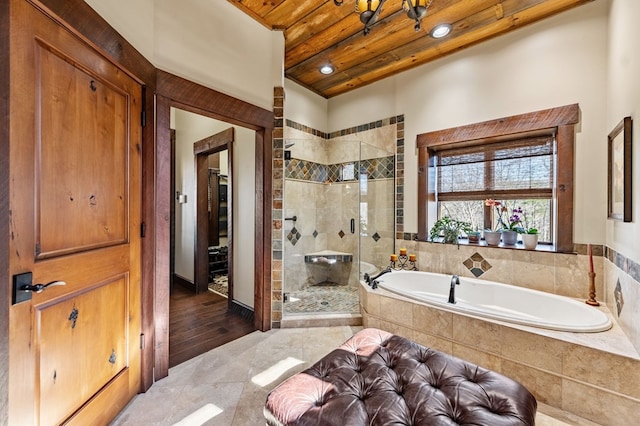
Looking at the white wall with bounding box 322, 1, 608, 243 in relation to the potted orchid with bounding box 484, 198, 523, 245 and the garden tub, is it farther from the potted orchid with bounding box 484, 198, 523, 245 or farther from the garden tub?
the garden tub

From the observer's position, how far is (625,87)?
1775 mm

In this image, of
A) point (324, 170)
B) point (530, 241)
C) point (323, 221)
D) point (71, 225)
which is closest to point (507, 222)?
point (530, 241)

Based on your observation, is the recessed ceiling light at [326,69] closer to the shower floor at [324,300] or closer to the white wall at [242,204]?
the white wall at [242,204]

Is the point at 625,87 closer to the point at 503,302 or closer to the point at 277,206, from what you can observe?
the point at 503,302

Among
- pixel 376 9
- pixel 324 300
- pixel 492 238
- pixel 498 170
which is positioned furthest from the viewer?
pixel 324 300

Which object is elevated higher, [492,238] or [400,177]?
[400,177]

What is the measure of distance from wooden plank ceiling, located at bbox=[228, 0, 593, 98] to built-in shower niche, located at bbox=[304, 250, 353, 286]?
7.93 ft

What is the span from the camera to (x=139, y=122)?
68.6 inches

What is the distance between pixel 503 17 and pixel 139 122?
3.17m

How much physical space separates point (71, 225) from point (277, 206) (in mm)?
1586

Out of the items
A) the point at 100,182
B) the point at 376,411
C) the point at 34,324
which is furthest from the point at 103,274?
the point at 376,411

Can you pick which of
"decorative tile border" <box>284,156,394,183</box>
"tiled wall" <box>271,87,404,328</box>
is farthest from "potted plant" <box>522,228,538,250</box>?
"decorative tile border" <box>284,156,394,183</box>

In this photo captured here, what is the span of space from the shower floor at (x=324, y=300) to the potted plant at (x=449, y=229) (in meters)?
1.22

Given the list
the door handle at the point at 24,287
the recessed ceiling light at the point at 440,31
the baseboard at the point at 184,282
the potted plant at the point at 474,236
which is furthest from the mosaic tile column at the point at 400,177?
the door handle at the point at 24,287
